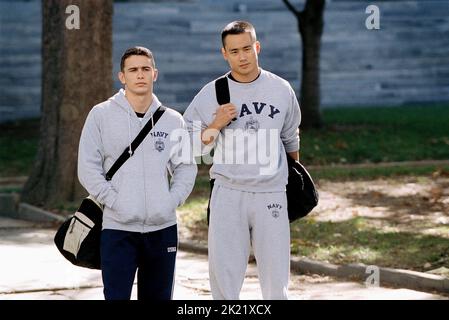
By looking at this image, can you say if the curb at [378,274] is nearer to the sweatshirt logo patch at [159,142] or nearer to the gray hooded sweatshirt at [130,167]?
the gray hooded sweatshirt at [130,167]

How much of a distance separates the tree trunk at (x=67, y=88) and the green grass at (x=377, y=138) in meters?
4.79

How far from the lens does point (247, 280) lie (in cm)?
932

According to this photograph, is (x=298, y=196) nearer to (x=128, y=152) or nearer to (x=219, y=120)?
(x=219, y=120)

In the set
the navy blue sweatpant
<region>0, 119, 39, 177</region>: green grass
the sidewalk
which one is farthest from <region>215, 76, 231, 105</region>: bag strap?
<region>0, 119, 39, 177</region>: green grass

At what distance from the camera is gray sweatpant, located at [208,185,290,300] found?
622cm

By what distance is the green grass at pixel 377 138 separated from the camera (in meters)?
17.6

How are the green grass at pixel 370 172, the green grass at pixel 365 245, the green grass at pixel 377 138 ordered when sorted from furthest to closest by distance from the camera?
the green grass at pixel 377 138
the green grass at pixel 370 172
the green grass at pixel 365 245

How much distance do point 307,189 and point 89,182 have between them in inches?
51.1

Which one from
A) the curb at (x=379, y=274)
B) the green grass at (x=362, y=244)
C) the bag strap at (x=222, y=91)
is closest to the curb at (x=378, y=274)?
the curb at (x=379, y=274)

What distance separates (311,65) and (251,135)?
549 inches

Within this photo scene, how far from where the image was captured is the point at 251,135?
620cm

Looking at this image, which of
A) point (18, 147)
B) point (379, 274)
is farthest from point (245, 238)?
point (18, 147)

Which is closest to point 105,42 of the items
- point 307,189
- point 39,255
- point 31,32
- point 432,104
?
point 39,255

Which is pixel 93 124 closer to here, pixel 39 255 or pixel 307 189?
pixel 307 189
